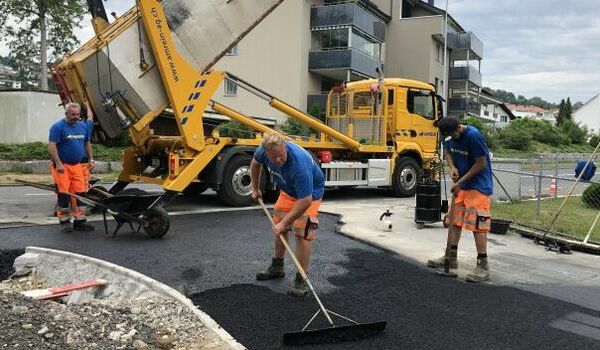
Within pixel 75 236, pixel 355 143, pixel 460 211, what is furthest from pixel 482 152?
pixel 355 143

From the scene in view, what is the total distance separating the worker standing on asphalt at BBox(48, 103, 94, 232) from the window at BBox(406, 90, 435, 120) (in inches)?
304

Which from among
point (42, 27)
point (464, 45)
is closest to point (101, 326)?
point (42, 27)

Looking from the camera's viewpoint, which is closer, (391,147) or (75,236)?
(75,236)

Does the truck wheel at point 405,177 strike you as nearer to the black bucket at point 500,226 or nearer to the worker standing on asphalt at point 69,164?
the black bucket at point 500,226

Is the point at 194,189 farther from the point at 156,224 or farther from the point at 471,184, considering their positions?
the point at 471,184

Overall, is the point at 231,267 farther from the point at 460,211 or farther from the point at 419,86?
the point at 419,86

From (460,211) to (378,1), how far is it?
37615 mm

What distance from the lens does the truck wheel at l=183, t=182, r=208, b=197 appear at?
36.7ft

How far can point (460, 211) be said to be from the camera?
6.15 meters

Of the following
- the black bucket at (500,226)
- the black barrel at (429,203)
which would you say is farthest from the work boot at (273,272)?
the black bucket at (500,226)

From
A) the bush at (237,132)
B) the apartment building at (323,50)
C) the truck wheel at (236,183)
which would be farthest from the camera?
the apartment building at (323,50)

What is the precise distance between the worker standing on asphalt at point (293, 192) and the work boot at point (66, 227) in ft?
11.2

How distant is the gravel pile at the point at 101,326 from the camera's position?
3762mm

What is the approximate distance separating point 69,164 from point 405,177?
8227 mm
